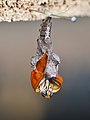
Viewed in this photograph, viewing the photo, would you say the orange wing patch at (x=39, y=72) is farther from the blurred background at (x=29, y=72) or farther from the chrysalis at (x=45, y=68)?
the blurred background at (x=29, y=72)

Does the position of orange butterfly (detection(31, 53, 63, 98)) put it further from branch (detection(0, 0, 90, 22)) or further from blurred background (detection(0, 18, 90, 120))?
blurred background (detection(0, 18, 90, 120))

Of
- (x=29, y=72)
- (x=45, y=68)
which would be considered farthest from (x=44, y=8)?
(x=29, y=72)

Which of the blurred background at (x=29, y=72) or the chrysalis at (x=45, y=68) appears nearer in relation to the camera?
the chrysalis at (x=45, y=68)

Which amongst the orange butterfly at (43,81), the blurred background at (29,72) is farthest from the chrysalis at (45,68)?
the blurred background at (29,72)

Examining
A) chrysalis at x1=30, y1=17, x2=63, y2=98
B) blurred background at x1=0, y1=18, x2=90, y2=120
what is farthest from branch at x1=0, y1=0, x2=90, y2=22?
blurred background at x1=0, y1=18, x2=90, y2=120

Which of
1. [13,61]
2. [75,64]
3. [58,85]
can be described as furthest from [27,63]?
[58,85]

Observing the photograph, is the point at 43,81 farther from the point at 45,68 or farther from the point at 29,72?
the point at 29,72
